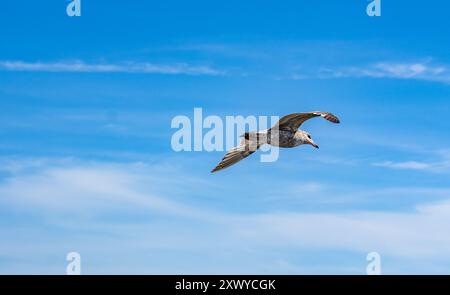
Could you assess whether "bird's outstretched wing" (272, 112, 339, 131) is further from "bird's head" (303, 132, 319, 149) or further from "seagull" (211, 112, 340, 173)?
Result: "bird's head" (303, 132, 319, 149)

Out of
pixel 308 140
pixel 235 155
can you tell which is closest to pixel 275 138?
pixel 308 140

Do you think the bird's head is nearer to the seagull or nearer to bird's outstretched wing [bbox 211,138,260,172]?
the seagull

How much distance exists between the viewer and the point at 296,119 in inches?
1410

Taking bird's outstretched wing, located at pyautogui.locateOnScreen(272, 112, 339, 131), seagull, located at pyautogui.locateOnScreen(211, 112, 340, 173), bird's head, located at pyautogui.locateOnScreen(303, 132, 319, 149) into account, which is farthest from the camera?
bird's head, located at pyautogui.locateOnScreen(303, 132, 319, 149)

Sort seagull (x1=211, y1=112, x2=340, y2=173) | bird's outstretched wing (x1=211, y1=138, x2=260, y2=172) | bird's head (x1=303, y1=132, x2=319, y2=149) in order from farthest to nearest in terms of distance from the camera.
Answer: bird's outstretched wing (x1=211, y1=138, x2=260, y2=172) < bird's head (x1=303, y1=132, x2=319, y2=149) < seagull (x1=211, y1=112, x2=340, y2=173)

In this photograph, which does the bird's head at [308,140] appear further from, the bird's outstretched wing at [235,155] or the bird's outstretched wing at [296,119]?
the bird's outstretched wing at [235,155]

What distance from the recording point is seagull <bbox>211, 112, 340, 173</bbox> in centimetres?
3622

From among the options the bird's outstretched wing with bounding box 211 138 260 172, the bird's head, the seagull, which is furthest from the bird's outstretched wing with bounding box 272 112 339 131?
the bird's outstretched wing with bounding box 211 138 260 172

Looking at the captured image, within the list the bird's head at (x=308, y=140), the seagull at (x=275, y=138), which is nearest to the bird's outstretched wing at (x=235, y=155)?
the seagull at (x=275, y=138)

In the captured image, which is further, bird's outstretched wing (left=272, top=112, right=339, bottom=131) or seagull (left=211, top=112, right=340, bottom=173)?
seagull (left=211, top=112, right=340, bottom=173)

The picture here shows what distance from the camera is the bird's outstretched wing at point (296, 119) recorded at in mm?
33031
